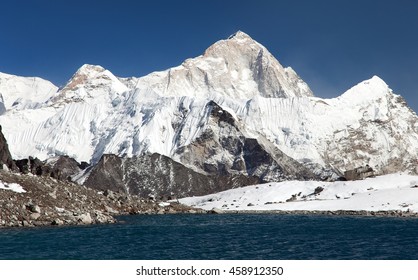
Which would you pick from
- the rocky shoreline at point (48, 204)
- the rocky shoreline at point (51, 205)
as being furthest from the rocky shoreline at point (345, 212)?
the rocky shoreline at point (48, 204)

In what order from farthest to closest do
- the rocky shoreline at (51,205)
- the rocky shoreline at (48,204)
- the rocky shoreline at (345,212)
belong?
the rocky shoreline at (345,212) → the rocky shoreline at (51,205) → the rocky shoreline at (48,204)

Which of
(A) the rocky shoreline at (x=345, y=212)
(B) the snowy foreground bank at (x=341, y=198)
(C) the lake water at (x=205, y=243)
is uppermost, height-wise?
(B) the snowy foreground bank at (x=341, y=198)

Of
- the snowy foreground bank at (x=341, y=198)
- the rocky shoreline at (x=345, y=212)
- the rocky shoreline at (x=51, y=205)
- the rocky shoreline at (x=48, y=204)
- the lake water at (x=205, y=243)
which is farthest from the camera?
the snowy foreground bank at (x=341, y=198)

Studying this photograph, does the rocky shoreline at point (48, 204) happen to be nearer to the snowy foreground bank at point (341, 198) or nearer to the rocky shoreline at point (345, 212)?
the rocky shoreline at point (345, 212)

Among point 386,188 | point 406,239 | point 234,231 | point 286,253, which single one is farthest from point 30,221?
point 386,188

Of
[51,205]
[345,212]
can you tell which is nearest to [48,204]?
[51,205]
